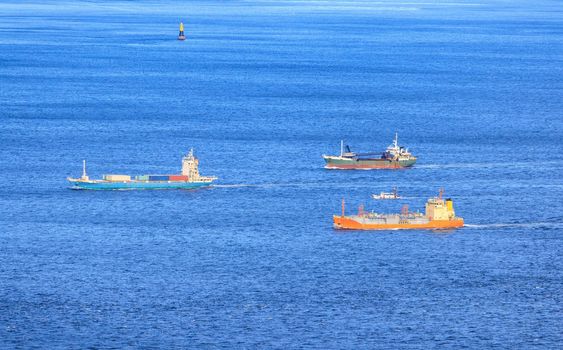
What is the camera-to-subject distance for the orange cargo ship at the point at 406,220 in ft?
472

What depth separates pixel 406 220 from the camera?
145 m

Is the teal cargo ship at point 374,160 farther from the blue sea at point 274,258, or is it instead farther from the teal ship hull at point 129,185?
the teal ship hull at point 129,185

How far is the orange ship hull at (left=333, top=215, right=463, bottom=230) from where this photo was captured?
471 feet

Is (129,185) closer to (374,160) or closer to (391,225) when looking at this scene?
(374,160)

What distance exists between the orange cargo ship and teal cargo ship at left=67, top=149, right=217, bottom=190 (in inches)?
1051

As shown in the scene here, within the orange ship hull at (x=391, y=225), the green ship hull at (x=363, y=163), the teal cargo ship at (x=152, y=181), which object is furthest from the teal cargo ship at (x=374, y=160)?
the orange ship hull at (x=391, y=225)

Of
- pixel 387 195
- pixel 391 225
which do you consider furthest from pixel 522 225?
pixel 387 195

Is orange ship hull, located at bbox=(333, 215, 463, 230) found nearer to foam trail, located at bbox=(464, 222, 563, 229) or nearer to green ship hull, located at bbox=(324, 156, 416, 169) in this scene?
foam trail, located at bbox=(464, 222, 563, 229)

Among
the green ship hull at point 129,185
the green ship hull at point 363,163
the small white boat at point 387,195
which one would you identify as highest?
the green ship hull at point 363,163

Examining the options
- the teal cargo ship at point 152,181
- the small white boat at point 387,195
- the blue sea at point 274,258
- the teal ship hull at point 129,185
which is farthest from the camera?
the teal cargo ship at point 152,181

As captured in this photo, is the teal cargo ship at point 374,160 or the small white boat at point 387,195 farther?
the teal cargo ship at point 374,160

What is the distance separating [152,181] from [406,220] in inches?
1373

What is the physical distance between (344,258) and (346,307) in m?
16.5

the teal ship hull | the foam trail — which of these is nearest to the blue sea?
the foam trail
